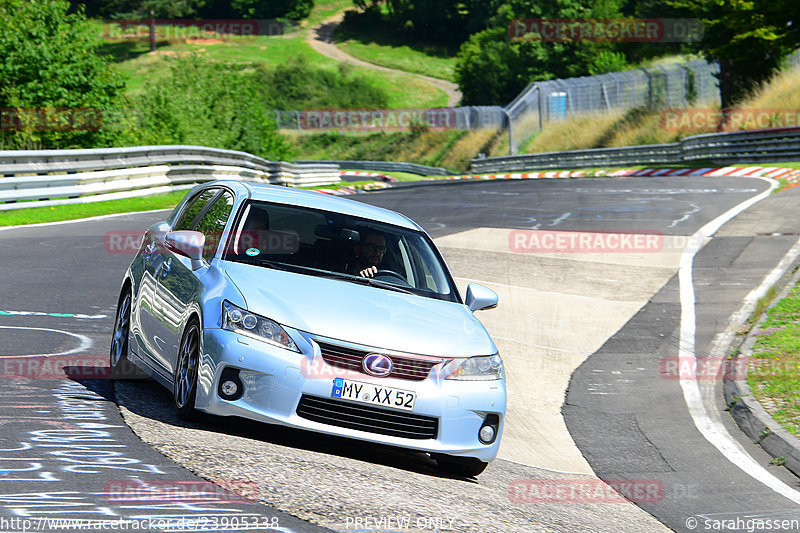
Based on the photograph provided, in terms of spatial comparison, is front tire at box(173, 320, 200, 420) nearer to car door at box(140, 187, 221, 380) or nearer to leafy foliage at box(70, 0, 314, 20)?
car door at box(140, 187, 221, 380)

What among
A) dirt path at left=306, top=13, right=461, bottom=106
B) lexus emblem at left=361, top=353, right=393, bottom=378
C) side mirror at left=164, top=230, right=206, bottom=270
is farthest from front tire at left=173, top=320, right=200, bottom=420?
dirt path at left=306, top=13, right=461, bottom=106

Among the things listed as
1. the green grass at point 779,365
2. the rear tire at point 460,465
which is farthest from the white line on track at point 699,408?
the rear tire at point 460,465

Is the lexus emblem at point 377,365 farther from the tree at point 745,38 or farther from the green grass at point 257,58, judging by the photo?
the green grass at point 257,58

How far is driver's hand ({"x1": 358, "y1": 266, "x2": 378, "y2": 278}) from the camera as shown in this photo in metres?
7.32

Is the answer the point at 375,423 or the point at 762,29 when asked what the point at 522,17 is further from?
the point at 375,423

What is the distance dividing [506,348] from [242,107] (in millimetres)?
30885

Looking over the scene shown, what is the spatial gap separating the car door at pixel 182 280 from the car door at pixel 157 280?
14mm

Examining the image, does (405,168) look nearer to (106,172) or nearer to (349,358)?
(106,172)

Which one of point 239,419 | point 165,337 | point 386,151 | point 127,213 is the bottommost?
point 386,151

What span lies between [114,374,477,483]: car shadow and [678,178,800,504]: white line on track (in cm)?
236

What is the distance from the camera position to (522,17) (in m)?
95.1

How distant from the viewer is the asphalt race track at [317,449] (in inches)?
198

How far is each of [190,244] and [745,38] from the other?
40912mm

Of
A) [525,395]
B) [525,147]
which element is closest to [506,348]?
[525,395]
